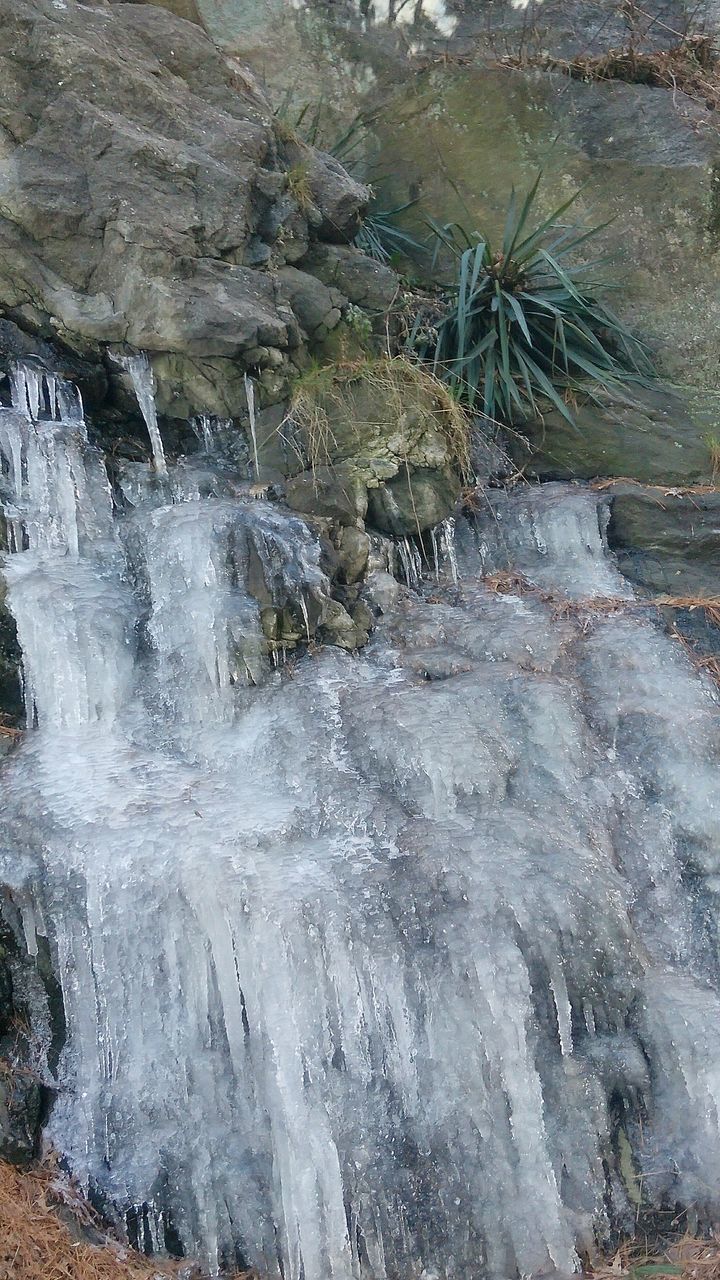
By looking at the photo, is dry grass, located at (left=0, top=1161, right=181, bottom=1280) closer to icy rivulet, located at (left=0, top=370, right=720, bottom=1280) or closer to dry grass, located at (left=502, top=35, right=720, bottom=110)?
icy rivulet, located at (left=0, top=370, right=720, bottom=1280)

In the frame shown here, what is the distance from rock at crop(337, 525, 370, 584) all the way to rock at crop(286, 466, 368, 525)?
3.3 inches

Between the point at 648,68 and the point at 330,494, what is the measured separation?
15.5ft

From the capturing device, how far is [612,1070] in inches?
140

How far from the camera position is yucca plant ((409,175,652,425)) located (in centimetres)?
599

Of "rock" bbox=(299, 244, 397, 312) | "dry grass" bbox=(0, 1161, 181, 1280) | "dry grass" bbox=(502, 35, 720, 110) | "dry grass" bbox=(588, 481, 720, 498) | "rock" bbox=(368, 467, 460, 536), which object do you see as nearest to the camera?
"dry grass" bbox=(0, 1161, 181, 1280)

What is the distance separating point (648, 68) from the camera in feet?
25.5

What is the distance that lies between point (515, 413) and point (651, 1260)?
4.09 metres

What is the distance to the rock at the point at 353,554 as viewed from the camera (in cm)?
493

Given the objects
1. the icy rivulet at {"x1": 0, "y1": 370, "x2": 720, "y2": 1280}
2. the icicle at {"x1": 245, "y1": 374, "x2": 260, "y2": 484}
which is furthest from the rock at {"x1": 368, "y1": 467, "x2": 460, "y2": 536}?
the icy rivulet at {"x1": 0, "y1": 370, "x2": 720, "y2": 1280}

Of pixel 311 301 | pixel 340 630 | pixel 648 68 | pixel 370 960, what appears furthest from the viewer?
pixel 648 68

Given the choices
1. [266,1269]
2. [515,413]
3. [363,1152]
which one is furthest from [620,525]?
[266,1269]

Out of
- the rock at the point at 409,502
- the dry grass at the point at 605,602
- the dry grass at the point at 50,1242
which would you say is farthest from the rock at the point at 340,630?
the dry grass at the point at 50,1242

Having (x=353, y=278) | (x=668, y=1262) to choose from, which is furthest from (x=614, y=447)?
(x=668, y=1262)

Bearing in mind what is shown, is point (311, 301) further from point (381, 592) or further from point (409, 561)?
point (381, 592)
